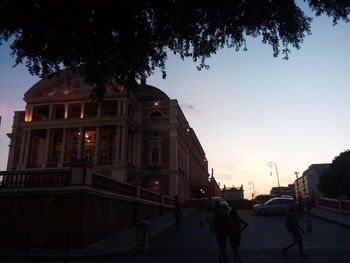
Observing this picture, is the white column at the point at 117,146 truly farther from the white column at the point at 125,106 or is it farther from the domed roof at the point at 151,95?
the domed roof at the point at 151,95

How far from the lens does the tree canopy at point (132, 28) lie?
9445 mm

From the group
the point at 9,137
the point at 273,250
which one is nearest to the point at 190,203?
the point at 9,137

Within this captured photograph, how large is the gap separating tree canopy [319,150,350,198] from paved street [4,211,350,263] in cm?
2980

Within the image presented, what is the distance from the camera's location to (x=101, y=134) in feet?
161

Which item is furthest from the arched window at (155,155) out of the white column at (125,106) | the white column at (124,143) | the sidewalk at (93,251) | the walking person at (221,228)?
the walking person at (221,228)

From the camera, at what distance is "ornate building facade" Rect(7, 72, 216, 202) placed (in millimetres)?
47500

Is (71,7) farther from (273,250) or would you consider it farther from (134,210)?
(134,210)

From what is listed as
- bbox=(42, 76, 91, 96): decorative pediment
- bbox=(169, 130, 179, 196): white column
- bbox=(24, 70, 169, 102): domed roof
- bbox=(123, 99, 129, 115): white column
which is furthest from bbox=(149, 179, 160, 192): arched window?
bbox=(42, 76, 91, 96): decorative pediment

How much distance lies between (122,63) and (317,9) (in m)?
6.07

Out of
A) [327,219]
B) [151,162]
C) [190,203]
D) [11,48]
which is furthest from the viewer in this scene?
[151,162]

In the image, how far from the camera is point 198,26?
11297 millimetres

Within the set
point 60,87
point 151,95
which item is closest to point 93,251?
point 60,87

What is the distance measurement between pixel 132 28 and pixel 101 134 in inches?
1573

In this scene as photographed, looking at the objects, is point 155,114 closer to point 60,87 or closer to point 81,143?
point 81,143
